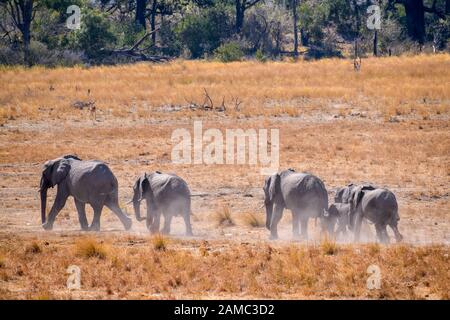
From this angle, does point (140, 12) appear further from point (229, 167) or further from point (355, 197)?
point (355, 197)

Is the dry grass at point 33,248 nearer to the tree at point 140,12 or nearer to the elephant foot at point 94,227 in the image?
the elephant foot at point 94,227

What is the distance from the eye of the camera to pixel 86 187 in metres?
17.6

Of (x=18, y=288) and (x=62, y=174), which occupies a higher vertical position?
(x=62, y=174)

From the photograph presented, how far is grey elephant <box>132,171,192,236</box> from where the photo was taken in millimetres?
17031

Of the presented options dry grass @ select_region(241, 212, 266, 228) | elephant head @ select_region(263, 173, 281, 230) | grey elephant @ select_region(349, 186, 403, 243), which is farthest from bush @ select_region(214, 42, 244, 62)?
grey elephant @ select_region(349, 186, 403, 243)

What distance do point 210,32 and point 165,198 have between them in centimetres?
4608

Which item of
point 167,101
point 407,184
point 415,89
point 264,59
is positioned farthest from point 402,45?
point 407,184

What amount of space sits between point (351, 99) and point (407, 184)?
12.3 metres

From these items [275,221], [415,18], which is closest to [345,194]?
[275,221]

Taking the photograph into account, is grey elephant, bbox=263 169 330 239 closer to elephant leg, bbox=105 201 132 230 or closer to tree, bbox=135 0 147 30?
elephant leg, bbox=105 201 132 230

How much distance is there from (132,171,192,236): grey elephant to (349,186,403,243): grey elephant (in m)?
3.04

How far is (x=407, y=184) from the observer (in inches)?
881

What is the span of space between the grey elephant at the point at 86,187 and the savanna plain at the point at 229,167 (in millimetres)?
397
